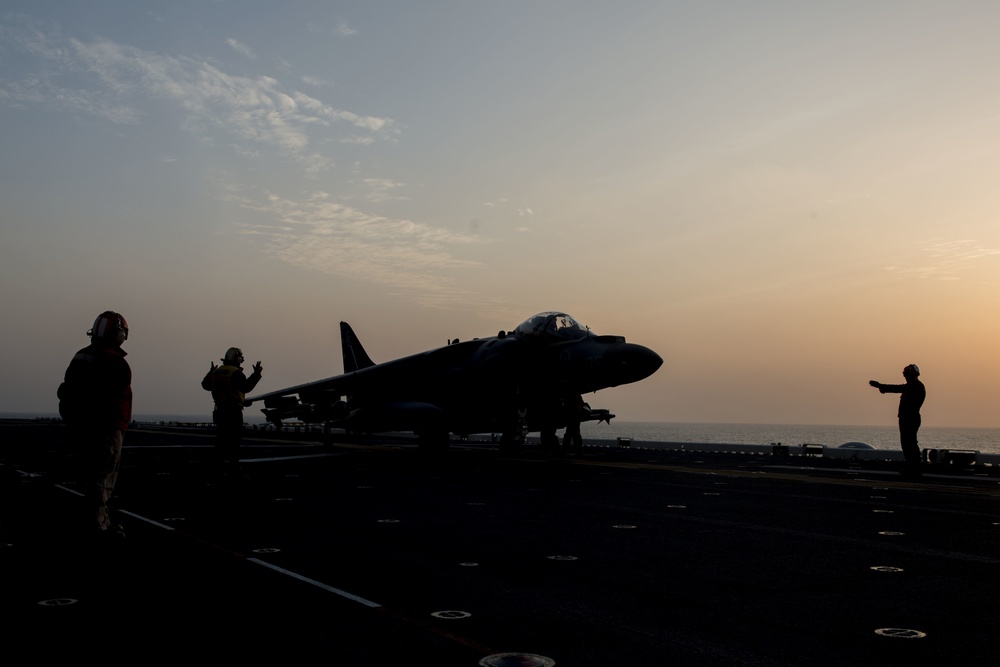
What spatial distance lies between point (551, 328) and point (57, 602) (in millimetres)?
19317

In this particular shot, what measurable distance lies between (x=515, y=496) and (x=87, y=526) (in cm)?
743

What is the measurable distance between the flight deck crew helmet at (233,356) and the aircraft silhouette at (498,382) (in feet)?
33.2

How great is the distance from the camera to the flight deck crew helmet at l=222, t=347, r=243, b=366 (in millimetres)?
15789

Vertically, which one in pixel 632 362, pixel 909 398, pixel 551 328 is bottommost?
pixel 909 398

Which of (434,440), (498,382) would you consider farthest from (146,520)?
(434,440)

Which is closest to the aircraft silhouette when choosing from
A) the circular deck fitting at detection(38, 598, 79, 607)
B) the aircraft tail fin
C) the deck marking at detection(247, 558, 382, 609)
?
the aircraft tail fin

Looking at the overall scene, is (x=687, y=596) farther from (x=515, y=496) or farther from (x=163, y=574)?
(x=515, y=496)

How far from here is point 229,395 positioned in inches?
617

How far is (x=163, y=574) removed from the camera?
6922mm

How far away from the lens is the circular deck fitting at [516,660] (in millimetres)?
4461

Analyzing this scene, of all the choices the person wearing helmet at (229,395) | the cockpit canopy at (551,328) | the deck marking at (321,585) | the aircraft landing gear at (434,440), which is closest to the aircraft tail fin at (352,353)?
the aircraft landing gear at (434,440)

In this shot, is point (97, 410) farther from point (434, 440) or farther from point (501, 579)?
point (434, 440)

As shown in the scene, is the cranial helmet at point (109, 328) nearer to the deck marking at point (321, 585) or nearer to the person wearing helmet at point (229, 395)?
the deck marking at point (321, 585)

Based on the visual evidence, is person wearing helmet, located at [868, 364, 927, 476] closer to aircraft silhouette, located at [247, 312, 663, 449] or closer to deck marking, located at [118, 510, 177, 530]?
aircraft silhouette, located at [247, 312, 663, 449]
